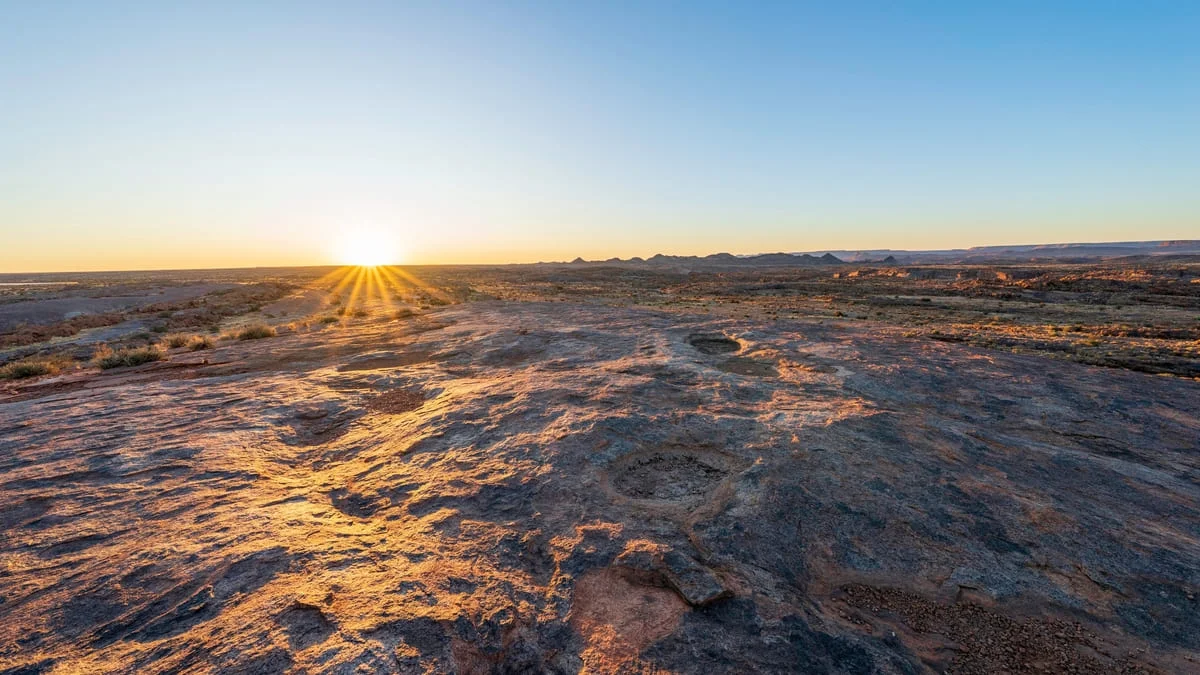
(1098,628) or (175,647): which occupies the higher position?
(175,647)

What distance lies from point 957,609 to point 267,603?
5.74 metres

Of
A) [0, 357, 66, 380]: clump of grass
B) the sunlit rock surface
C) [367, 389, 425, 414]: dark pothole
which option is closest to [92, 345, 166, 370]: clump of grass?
[0, 357, 66, 380]: clump of grass

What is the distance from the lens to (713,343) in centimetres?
1474

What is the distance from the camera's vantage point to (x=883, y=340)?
1483cm

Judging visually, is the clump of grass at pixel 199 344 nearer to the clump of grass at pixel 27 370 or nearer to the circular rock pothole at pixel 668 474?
the clump of grass at pixel 27 370

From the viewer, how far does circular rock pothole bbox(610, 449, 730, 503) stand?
5.85 meters

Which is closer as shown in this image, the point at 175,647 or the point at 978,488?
the point at 175,647

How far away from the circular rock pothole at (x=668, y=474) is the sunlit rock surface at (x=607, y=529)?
4 centimetres

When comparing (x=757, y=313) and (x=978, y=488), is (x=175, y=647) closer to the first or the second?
(x=978, y=488)

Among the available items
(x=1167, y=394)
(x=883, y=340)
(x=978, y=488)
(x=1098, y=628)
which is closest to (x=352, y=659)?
(x=1098, y=628)

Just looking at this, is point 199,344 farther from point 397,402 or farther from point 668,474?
point 668,474

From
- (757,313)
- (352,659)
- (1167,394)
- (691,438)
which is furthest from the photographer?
(757,313)

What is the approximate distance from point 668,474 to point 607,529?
1.61 metres

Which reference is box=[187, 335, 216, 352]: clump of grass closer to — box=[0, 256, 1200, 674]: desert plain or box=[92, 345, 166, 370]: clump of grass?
box=[92, 345, 166, 370]: clump of grass
